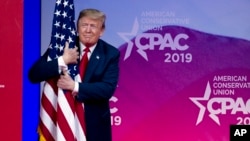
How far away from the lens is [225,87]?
11.8ft

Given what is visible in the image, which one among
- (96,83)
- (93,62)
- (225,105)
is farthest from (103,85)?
(225,105)

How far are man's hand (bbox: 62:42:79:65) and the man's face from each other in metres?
0.11

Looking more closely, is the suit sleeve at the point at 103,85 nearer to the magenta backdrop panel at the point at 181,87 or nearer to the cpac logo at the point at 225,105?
the magenta backdrop panel at the point at 181,87

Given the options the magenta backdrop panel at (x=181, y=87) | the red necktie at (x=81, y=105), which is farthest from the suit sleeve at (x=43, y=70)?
the magenta backdrop panel at (x=181, y=87)

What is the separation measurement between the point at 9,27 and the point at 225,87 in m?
1.52

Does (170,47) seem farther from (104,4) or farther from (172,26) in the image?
(104,4)

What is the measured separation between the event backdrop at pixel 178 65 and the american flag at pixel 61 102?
238 mm

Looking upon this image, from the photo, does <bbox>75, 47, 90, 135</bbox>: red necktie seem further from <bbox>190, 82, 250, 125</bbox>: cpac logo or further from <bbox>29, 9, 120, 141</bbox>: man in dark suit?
<bbox>190, 82, 250, 125</bbox>: cpac logo

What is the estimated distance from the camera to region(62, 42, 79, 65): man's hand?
3.35 m

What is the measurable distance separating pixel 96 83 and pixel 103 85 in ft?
0.17

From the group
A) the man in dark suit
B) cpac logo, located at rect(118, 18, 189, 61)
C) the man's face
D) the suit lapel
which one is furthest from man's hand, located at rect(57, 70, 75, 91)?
cpac logo, located at rect(118, 18, 189, 61)

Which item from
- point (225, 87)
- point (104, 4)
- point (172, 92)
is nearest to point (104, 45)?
point (104, 4)

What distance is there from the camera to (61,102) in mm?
3350

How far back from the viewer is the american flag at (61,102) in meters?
3.35
